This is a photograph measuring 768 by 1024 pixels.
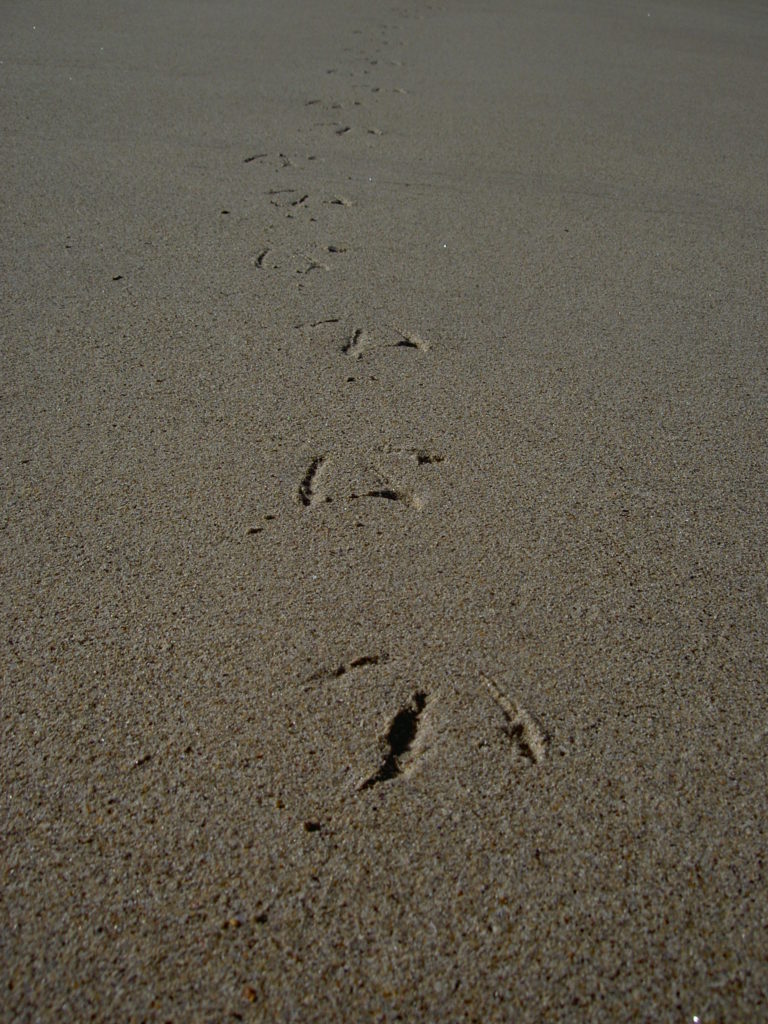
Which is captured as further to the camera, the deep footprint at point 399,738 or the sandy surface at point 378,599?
the deep footprint at point 399,738

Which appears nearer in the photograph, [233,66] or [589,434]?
[589,434]

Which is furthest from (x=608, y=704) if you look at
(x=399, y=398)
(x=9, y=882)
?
(x=399, y=398)

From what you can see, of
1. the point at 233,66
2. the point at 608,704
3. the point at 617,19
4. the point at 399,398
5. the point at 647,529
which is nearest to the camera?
the point at 608,704

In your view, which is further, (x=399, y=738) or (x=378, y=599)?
(x=378, y=599)

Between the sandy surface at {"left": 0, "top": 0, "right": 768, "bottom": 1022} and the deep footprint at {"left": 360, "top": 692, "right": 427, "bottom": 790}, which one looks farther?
the deep footprint at {"left": 360, "top": 692, "right": 427, "bottom": 790}

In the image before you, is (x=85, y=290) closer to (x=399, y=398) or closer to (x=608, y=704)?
(x=399, y=398)

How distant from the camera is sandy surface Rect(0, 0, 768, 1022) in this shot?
4.65 ft

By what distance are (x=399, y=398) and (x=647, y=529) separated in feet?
2.86

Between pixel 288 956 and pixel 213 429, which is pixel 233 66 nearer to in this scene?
pixel 213 429

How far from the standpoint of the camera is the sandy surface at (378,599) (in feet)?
4.65

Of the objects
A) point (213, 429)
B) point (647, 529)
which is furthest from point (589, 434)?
point (213, 429)

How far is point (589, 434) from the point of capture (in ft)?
9.02

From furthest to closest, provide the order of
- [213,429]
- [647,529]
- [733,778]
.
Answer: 1. [213,429]
2. [647,529]
3. [733,778]

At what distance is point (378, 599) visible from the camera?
2064mm
